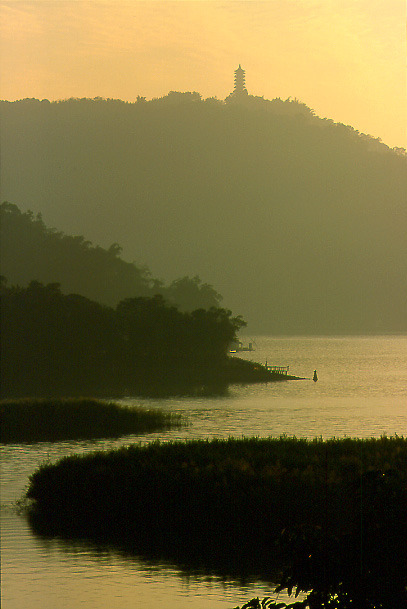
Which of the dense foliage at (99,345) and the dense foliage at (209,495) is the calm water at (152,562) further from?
the dense foliage at (99,345)

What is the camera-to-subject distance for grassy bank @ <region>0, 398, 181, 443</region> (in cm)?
6372

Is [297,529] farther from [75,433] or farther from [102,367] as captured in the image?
[102,367]

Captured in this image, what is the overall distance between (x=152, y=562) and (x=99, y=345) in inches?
3331

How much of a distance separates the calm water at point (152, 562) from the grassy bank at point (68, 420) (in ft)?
10.1

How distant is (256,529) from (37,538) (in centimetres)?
786

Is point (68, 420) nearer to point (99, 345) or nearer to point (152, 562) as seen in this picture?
point (152, 562)

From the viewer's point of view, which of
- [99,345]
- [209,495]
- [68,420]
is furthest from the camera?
[99,345]

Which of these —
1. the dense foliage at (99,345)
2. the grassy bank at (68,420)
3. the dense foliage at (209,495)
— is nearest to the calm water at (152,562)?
the dense foliage at (209,495)

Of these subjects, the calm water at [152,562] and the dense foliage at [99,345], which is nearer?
the calm water at [152,562]

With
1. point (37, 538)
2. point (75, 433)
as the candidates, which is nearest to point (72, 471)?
point (37, 538)

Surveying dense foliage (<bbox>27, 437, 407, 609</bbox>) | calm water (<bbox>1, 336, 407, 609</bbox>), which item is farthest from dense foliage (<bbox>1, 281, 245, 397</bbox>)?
dense foliage (<bbox>27, 437, 407, 609</bbox>)

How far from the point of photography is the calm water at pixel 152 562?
76.8 ft

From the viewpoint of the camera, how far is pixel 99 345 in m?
111

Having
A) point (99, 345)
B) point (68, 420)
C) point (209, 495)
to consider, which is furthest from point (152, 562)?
point (99, 345)
